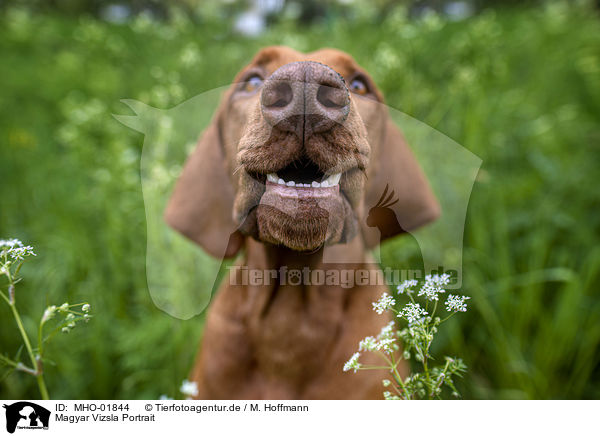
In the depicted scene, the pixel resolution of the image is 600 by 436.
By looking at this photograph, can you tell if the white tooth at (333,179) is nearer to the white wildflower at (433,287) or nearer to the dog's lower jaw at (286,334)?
the white wildflower at (433,287)

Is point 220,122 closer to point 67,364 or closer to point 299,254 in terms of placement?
point 299,254

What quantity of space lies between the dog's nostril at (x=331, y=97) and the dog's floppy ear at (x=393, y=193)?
280 mm

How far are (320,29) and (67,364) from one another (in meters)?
1.69

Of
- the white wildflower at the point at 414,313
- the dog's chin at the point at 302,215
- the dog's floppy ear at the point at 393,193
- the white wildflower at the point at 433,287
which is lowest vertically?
the white wildflower at the point at 414,313

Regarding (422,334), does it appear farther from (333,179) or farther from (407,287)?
(333,179)

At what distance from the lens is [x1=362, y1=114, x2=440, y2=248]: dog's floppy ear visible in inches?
48.9

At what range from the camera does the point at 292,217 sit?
1018 millimetres

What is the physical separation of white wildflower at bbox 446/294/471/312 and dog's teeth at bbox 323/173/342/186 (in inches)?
14.0

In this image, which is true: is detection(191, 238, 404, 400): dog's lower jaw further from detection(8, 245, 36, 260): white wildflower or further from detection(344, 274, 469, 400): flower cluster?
detection(8, 245, 36, 260): white wildflower

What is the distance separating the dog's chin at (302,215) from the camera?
100 cm

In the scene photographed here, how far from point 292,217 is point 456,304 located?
0.40m
